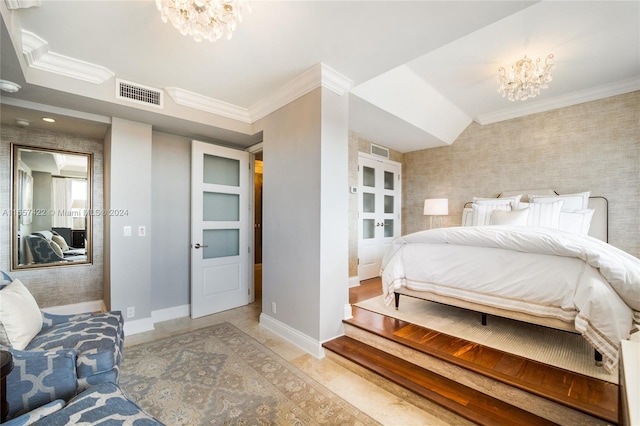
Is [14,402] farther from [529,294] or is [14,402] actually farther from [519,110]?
[519,110]

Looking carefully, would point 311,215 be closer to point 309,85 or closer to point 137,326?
point 309,85

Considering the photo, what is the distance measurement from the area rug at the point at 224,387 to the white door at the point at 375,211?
7.93ft

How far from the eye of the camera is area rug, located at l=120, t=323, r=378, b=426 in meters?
1.72

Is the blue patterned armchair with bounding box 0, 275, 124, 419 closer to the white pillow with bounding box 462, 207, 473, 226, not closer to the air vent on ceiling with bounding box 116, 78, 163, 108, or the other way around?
the air vent on ceiling with bounding box 116, 78, 163, 108

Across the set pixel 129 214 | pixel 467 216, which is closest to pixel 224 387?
pixel 129 214

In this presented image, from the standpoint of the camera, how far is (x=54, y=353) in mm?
1321

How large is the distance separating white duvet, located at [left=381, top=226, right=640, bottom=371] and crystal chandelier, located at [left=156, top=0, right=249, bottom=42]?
7.69ft

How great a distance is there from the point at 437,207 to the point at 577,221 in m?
1.71

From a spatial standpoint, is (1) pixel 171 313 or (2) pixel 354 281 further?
(2) pixel 354 281

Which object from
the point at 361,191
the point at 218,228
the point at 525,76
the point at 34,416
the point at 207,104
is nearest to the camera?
the point at 34,416

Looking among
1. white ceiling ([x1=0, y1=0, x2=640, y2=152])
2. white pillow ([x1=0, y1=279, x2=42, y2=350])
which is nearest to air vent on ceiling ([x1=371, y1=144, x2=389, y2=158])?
white ceiling ([x1=0, y1=0, x2=640, y2=152])

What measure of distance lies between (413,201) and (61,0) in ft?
16.7

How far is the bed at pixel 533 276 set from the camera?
1.64m

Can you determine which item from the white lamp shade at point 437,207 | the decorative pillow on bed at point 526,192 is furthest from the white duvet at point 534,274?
the white lamp shade at point 437,207
